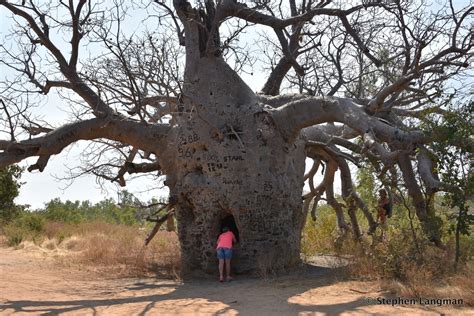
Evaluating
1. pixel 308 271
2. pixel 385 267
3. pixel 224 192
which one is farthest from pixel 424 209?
pixel 224 192

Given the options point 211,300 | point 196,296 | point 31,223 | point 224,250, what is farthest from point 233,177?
point 31,223

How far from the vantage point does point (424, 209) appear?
6.78 meters

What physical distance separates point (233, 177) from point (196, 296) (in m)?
1.97

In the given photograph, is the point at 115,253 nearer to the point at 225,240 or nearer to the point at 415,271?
the point at 225,240

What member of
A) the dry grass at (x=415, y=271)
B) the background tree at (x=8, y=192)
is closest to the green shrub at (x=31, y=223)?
the background tree at (x=8, y=192)

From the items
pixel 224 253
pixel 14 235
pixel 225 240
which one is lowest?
pixel 224 253

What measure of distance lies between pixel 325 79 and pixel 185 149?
261cm

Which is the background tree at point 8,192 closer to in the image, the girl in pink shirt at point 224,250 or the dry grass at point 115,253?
the dry grass at point 115,253

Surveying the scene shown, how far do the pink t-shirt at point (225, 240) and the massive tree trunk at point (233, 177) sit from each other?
0.23 m

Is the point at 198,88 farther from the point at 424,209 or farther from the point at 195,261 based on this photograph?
the point at 424,209

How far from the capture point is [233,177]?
7.67 meters

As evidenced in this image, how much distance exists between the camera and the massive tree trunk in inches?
300

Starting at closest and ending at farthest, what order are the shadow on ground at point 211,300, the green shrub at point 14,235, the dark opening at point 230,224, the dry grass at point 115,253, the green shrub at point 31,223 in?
the shadow on ground at point 211,300 < the dark opening at point 230,224 < the dry grass at point 115,253 < the green shrub at point 14,235 < the green shrub at point 31,223

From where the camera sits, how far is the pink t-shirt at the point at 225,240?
742 centimetres
